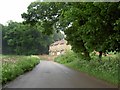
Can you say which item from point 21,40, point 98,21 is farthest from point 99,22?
point 21,40

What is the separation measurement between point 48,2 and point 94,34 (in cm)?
1270

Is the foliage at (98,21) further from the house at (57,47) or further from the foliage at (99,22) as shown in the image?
the house at (57,47)

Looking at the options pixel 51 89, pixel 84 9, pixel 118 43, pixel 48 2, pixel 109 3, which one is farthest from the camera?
pixel 48 2

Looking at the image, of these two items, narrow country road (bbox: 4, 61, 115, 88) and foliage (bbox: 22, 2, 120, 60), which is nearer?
narrow country road (bbox: 4, 61, 115, 88)

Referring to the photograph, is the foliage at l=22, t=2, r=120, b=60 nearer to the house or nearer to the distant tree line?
the distant tree line

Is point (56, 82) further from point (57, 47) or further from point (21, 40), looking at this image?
point (57, 47)

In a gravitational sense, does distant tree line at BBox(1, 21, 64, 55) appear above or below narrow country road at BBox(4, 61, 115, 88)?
above

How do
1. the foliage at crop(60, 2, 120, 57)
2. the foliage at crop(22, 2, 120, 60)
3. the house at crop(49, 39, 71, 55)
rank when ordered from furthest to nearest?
1. the house at crop(49, 39, 71, 55)
2. the foliage at crop(60, 2, 120, 57)
3. the foliage at crop(22, 2, 120, 60)

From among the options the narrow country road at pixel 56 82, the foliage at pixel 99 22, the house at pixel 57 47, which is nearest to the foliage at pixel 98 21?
the foliage at pixel 99 22

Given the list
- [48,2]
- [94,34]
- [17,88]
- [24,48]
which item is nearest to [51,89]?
[17,88]

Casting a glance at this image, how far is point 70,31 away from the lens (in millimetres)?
39906

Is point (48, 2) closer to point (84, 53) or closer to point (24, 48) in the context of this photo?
point (84, 53)

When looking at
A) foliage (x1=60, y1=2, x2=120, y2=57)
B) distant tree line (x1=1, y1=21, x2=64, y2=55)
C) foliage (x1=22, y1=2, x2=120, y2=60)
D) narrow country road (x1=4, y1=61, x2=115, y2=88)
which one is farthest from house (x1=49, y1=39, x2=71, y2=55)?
foliage (x1=60, y1=2, x2=120, y2=57)

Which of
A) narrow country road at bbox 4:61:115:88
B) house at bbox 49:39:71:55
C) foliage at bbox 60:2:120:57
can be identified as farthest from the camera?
house at bbox 49:39:71:55
